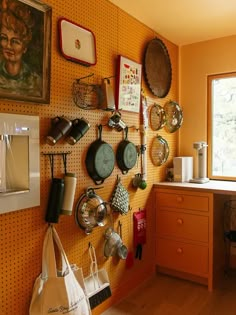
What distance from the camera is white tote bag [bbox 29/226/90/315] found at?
159 cm

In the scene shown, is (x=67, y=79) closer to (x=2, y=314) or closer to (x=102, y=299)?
(x=2, y=314)

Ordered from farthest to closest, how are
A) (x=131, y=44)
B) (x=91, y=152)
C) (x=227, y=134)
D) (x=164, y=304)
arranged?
(x=227, y=134)
(x=131, y=44)
(x=164, y=304)
(x=91, y=152)

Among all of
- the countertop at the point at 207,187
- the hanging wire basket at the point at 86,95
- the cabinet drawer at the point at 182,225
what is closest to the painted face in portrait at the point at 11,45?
the hanging wire basket at the point at 86,95

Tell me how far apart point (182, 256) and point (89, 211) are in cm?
112

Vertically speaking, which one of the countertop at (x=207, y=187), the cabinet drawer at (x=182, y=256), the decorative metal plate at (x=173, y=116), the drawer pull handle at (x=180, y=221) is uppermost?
the decorative metal plate at (x=173, y=116)

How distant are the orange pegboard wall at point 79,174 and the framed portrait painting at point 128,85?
0.06 meters

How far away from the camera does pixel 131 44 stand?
8.06 ft

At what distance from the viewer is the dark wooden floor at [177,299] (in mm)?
2178

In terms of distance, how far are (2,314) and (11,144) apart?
0.88 m

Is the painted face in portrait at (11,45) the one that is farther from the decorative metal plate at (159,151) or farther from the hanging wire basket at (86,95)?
the decorative metal plate at (159,151)

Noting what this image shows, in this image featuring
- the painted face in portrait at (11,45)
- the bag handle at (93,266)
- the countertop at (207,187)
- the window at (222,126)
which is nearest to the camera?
the painted face in portrait at (11,45)

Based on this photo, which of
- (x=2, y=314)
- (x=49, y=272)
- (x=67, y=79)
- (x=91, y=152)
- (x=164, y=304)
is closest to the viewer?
(x=2, y=314)

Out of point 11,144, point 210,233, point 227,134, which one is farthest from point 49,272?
point 227,134

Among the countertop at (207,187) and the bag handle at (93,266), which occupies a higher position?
the countertop at (207,187)
